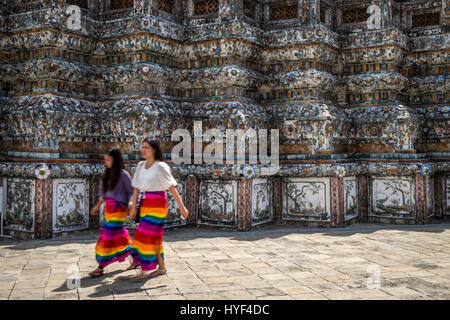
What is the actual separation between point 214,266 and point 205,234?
237 cm

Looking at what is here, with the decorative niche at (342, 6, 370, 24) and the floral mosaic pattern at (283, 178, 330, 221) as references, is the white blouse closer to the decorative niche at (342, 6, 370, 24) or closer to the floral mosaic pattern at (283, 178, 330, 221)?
the floral mosaic pattern at (283, 178, 330, 221)

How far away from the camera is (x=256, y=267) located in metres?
5.87

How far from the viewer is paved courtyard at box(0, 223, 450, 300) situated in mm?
4762

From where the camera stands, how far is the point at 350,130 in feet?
33.6

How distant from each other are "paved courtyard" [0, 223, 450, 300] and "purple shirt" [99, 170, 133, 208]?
92 cm

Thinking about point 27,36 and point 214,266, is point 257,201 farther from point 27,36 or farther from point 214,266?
point 27,36

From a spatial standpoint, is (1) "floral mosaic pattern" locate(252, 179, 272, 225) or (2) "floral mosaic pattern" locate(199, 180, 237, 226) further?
(1) "floral mosaic pattern" locate(252, 179, 272, 225)

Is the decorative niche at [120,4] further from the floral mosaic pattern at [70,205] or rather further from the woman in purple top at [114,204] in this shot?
the woman in purple top at [114,204]

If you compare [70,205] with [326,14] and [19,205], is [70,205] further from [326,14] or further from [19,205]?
[326,14]

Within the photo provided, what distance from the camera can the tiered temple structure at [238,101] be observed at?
832 centimetres

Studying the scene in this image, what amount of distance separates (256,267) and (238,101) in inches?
165

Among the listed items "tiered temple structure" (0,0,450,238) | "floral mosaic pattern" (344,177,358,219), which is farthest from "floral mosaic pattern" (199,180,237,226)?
"floral mosaic pattern" (344,177,358,219)

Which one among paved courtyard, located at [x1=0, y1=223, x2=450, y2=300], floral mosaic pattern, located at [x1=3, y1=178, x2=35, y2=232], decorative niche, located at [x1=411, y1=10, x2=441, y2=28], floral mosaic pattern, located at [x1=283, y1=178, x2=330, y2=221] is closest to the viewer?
paved courtyard, located at [x1=0, y1=223, x2=450, y2=300]

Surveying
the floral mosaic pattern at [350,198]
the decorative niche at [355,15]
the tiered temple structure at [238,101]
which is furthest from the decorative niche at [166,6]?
the floral mosaic pattern at [350,198]
